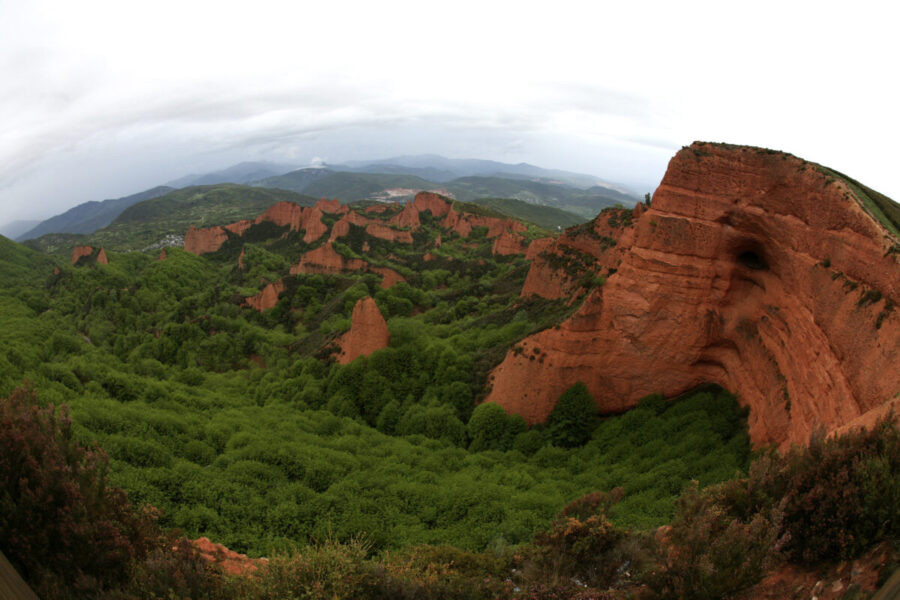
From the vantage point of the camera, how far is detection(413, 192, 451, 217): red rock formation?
106m

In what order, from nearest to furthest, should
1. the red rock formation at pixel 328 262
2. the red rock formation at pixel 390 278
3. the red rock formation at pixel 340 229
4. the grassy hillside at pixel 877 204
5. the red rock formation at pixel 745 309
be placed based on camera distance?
the red rock formation at pixel 745 309 → the grassy hillside at pixel 877 204 → the red rock formation at pixel 390 278 → the red rock formation at pixel 328 262 → the red rock formation at pixel 340 229

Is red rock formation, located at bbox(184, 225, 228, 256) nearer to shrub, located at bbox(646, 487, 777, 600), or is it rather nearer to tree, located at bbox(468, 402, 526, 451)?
tree, located at bbox(468, 402, 526, 451)

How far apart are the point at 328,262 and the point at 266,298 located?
42.2 ft

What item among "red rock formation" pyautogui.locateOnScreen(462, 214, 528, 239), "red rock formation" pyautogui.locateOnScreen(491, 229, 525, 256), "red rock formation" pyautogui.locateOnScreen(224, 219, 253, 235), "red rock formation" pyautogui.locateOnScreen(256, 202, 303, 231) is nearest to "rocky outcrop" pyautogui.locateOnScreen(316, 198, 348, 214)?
"red rock formation" pyautogui.locateOnScreen(256, 202, 303, 231)

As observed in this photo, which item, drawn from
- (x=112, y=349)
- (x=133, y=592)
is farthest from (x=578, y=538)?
(x=112, y=349)

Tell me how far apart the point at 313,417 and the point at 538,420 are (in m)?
11.5

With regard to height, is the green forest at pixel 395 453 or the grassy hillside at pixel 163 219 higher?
the grassy hillside at pixel 163 219

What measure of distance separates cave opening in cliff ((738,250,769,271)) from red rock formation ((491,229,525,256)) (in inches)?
1891

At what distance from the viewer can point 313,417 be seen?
21688 millimetres

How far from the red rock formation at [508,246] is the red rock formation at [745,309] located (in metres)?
43.2

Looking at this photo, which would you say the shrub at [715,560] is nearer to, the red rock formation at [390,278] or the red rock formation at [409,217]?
the red rock formation at [390,278]

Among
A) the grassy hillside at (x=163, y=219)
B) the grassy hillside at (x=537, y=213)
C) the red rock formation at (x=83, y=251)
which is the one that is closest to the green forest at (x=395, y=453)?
the red rock formation at (x=83, y=251)

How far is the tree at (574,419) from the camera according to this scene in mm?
17359

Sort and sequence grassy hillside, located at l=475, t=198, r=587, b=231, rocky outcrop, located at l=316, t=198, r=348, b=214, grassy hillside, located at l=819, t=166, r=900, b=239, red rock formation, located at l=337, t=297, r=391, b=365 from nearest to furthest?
grassy hillside, located at l=819, t=166, r=900, b=239
red rock formation, located at l=337, t=297, r=391, b=365
rocky outcrop, located at l=316, t=198, r=348, b=214
grassy hillside, located at l=475, t=198, r=587, b=231
